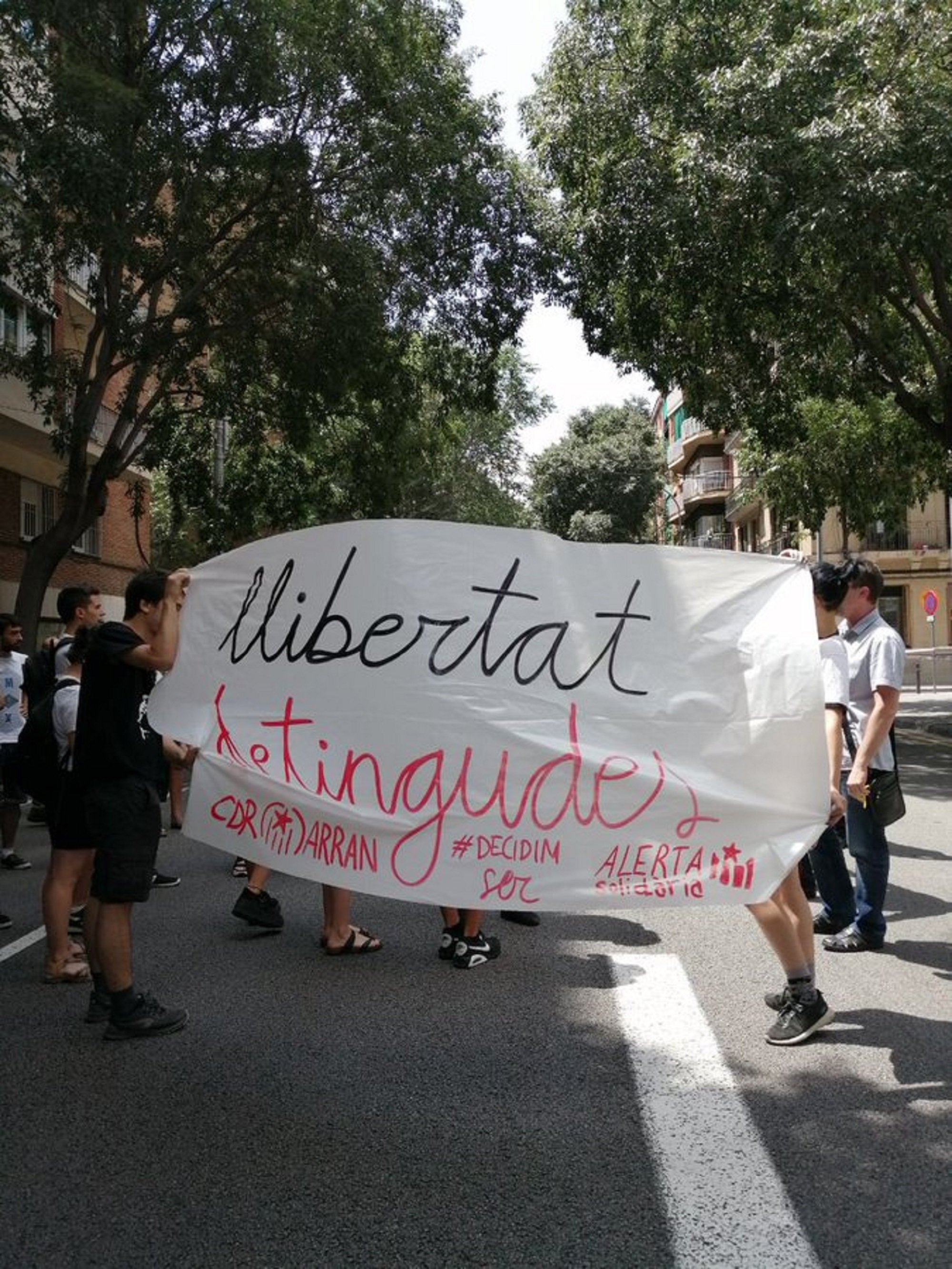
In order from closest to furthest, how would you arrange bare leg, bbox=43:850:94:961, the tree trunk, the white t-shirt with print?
bare leg, bbox=43:850:94:961 → the white t-shirt with print → the tree trunk

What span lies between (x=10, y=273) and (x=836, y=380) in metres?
11.7

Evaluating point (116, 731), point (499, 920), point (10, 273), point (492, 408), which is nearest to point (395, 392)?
point (492, 408)

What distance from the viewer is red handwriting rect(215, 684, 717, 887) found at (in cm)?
387

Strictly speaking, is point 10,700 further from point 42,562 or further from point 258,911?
point 42,562

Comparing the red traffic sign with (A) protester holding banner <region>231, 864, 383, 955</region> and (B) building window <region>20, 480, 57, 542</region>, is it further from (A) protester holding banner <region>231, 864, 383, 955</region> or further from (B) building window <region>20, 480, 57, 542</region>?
(A) protester holding banner <region>231, 864, 383, 955</region>

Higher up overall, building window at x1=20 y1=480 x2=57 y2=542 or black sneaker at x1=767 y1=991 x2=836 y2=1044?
building window at x1=20 y1=480 x2=57 y2=542

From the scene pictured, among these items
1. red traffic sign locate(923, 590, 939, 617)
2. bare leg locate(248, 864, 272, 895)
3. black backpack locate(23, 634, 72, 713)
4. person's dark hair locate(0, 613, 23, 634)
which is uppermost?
red traffic sign locate(923, 590, 939, 617)

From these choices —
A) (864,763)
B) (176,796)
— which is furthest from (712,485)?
(864,763)

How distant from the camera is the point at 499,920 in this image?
648 cm

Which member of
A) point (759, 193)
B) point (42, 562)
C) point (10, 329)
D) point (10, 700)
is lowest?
point (10, 700)

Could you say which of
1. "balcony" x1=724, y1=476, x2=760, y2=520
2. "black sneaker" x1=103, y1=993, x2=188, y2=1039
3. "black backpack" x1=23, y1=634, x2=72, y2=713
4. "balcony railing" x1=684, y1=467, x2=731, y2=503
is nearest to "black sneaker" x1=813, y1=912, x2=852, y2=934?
"black sneaker" x1=103, y1=993, x2=188, y2=1039

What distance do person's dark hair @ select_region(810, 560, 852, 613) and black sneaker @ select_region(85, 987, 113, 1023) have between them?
344 centimetres

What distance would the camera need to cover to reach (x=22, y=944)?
6.21m

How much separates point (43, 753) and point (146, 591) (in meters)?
2.13
